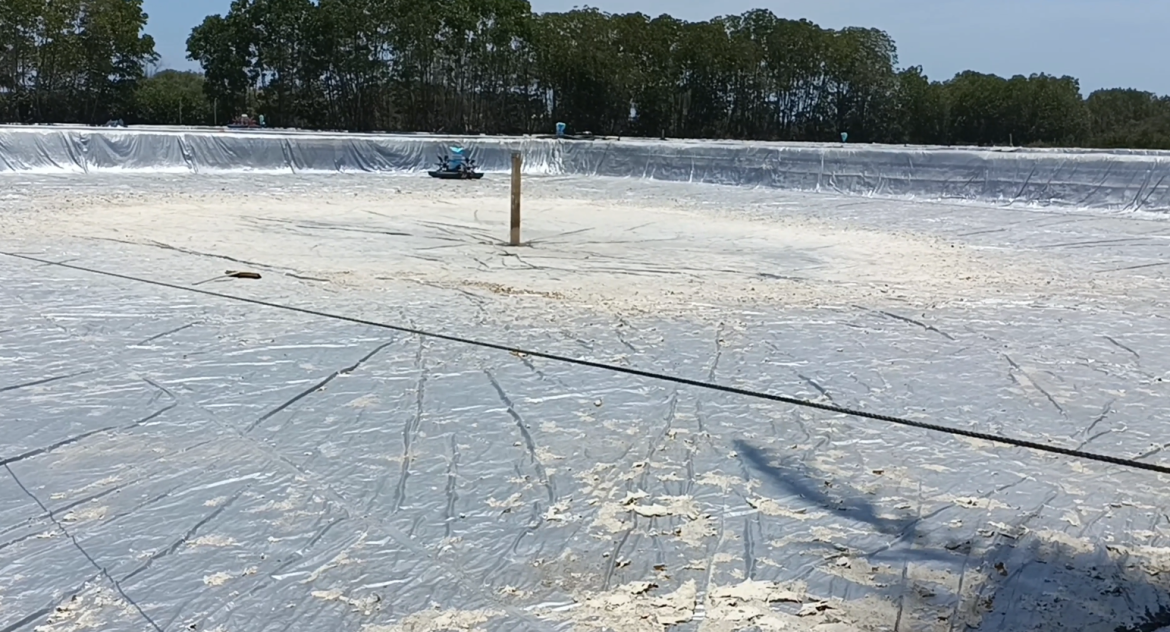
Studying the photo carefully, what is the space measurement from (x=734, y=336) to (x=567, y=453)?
2083mm

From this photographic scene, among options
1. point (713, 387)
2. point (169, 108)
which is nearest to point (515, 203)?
point (713, 387)

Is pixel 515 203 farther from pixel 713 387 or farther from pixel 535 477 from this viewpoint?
pixel 535 477

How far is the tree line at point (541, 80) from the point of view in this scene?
95.5ft

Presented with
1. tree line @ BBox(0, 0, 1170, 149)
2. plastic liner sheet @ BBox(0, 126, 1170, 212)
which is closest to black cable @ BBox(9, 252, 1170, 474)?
plastic liner sheet @ BBox(0, 126, 1170, 212)

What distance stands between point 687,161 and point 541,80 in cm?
1297

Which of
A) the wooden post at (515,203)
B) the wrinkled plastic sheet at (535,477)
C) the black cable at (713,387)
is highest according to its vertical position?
the wooden post at (515,203)

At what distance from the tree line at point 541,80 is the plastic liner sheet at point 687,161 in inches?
412

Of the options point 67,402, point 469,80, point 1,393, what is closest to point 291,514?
point 67,402

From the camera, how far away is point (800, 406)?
407 cm

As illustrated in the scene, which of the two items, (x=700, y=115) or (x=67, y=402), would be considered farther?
(x=700, y=115)

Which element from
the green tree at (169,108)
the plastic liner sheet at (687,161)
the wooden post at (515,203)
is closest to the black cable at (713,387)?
the wooden post at (515,203)

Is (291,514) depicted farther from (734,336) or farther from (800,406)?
(734,336)

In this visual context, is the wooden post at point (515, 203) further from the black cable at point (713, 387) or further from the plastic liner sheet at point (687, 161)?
the plastic liner sheet at point (687, 161)

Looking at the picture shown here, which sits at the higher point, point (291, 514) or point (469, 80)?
point (469, 80)
